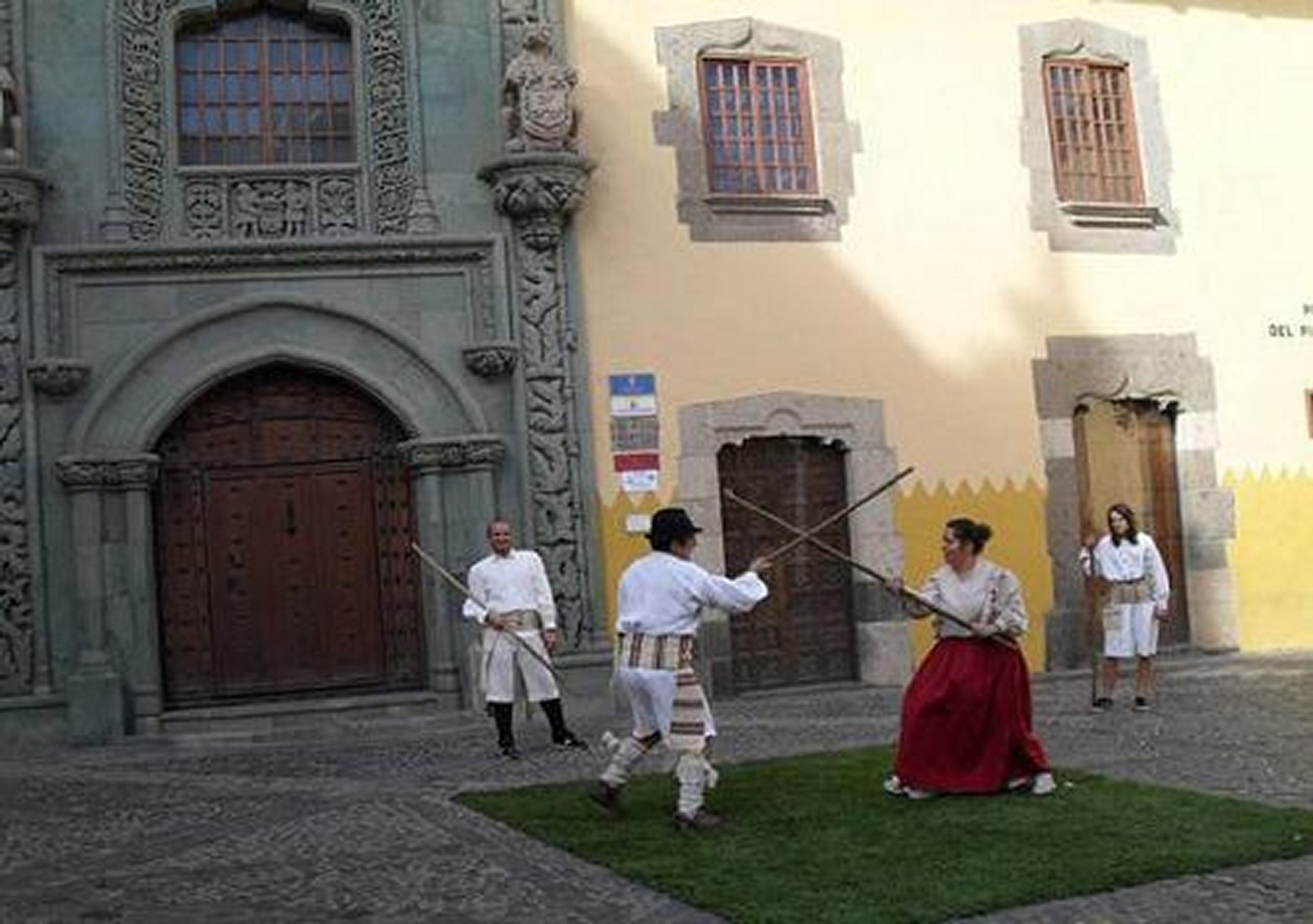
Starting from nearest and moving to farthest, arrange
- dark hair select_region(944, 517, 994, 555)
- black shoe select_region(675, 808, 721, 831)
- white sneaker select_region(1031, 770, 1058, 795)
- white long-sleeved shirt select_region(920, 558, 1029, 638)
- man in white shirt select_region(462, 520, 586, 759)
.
Result: black shoe select_region(675, 808, 721, 831), white sneaker select_region(1031, 770, 1058, 795), white long-sleeved shirt select_region(920, 558, 1029, 638), dark hair select_region(944, 517, 994, 555), man in white shirt select_region(462, 520, 586, 759)

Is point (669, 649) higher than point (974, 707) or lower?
higher

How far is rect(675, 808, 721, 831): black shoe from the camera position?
7617 mm

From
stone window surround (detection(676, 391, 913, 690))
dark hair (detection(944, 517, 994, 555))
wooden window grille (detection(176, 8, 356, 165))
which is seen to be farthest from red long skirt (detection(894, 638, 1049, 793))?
wooden window grille (detection(176, 8, 356, 165))

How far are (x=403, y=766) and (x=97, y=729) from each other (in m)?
3.36

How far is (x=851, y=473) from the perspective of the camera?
14734 mm

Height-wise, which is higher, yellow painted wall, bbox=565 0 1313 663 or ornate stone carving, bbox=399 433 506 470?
yellow painted wall, bbox=565 0 1313 663

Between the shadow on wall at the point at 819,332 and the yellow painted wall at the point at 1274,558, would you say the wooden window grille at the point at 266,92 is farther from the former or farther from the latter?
the yellow painted wall at the point at 1274,558

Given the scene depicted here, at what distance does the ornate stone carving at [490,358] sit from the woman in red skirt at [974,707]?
6.03 meters

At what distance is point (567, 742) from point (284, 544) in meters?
3.63

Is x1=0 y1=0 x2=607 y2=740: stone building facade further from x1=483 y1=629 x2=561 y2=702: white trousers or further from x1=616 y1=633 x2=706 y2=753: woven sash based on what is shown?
x1=616 y1=633 x2=706 y2=753: woven sash

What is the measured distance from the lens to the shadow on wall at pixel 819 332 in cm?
1424

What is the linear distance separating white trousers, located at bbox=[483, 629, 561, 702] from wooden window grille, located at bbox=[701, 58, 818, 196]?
5396 mm

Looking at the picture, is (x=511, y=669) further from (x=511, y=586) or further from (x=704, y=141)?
(x=704, y=141)

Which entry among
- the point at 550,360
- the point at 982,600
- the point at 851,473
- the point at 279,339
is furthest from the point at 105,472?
the point at 982,600
